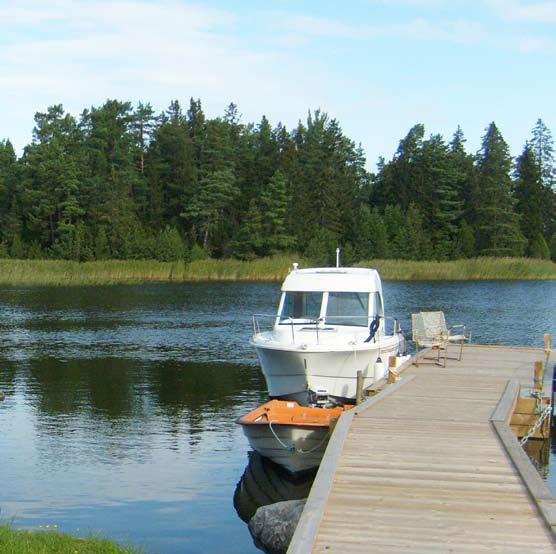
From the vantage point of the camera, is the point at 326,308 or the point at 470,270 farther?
the point at 470,270

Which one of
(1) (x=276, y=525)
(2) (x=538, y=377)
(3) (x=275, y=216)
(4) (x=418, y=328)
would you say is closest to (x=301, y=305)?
(4) (x=418, y=328)

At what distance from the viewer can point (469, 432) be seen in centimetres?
1229

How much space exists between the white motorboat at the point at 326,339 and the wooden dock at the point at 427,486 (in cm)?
179

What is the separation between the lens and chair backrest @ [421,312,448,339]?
2238 cm

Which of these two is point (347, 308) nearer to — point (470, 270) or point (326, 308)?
point (326, 308)

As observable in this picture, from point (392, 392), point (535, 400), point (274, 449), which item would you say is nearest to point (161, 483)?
point (274, 449)

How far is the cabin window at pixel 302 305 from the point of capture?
18.7m

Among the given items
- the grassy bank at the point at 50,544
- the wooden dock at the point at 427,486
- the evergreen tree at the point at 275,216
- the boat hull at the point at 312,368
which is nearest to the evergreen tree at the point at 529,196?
the evergreen tree at the point at 275,216

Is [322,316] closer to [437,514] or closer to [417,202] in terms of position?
[437,514]

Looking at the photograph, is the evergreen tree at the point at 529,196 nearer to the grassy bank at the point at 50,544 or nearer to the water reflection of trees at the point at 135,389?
the water reflection of trees at the point at 135,389

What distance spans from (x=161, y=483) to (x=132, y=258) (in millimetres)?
72186

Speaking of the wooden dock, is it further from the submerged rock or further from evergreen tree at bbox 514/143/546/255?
evergreen tree at bbox 514/143/546/255

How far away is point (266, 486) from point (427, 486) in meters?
5.12

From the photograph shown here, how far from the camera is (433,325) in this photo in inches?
908
